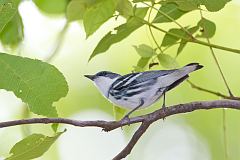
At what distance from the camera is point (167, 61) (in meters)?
0.97

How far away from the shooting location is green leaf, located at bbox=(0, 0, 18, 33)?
2.37ft

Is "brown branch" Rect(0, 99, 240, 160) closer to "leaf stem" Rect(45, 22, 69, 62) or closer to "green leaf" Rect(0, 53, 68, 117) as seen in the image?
"green leaf" Rect(0, 53, 68, 117)

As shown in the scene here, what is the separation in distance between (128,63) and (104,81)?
Result: 2.27 feet

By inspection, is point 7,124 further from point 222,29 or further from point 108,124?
point 222,29

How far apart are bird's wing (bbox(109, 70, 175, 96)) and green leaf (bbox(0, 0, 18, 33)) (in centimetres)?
33

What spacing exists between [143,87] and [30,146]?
1.01 ft

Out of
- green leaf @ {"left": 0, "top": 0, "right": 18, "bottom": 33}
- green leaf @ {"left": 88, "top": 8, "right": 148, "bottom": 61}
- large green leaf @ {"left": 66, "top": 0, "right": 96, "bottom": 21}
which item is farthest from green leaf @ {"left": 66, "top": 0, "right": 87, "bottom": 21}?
green leaf @ {"left": 0, "top": 0, "right": 18, "bottom": 33}

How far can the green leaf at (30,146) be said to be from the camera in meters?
0.78

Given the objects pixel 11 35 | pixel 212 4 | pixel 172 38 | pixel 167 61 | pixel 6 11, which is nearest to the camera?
pixel 6 11

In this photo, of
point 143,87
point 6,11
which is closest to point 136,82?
point 143,87

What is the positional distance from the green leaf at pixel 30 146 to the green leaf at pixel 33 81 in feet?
0.14

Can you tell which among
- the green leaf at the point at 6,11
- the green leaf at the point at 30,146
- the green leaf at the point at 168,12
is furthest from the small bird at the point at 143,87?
the green leaf at the point at 6,11

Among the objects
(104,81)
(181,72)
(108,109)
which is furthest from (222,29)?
(181,72)

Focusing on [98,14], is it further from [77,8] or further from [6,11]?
[6,11]
